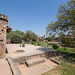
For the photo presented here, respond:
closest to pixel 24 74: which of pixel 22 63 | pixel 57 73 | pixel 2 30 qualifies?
pixel 22 63

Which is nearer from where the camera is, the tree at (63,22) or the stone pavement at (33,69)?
the stone pavement at (33,69)

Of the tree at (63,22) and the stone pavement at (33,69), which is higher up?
the tree at (63,22)

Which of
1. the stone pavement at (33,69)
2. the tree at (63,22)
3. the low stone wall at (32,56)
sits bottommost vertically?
the stone pavement at (33,69)

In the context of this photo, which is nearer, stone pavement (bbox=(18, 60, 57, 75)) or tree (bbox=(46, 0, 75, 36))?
stone pavement (bbox=(18, 60, 57, 75))

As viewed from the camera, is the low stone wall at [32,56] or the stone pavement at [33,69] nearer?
the stone pavement at [33,69]

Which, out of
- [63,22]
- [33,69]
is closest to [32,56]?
[33,69]

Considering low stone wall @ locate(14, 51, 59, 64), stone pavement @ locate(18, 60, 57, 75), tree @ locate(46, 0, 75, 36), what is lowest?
stone pavement @ locate(18, 60, 57, 75)

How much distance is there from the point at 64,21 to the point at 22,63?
28.5 ft

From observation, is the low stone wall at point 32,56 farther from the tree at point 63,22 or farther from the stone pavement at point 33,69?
the tree at point 63,22

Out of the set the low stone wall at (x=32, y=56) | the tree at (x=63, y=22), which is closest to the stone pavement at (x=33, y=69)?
the low stone wall at (x=32, y=56)

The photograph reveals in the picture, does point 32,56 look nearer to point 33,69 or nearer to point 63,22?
point 33,69

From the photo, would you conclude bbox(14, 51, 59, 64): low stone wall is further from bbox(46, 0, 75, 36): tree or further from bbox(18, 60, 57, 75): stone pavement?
bbox(46, 0, 75, 36): tree

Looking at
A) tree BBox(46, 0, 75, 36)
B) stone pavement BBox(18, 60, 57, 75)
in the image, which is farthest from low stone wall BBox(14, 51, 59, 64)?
tree BBox(46, 0, 75, 36)

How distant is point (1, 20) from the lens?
17.8 ft
